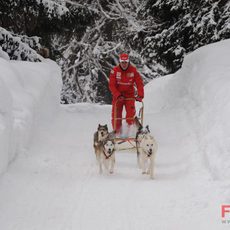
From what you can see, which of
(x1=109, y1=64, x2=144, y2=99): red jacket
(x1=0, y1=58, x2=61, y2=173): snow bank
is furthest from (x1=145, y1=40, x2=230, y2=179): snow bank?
(x1=0, y1=58, x2=61, y2=173): snow bank

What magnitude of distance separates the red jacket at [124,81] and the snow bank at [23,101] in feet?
6.30

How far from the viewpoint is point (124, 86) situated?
31.0 feet

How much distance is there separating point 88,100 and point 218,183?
18.7 m

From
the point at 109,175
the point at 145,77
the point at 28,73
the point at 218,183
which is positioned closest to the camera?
the point at 218,183

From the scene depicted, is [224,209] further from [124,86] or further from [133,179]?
[124,86]

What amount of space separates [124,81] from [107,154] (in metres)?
2.78

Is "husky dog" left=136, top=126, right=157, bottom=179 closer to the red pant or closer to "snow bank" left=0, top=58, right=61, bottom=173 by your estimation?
the red pant

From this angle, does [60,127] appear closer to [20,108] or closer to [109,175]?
[20,108]

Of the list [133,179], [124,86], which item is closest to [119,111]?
[124,86]

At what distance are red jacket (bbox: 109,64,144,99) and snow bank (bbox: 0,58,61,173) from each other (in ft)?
6.30

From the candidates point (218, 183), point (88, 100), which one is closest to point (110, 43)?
point (88, 100)

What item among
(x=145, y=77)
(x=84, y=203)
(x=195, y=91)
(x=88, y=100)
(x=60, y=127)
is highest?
(x=145, y=77)

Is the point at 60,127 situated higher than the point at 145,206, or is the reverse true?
the point at 60,127

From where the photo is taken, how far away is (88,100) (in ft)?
79.9
